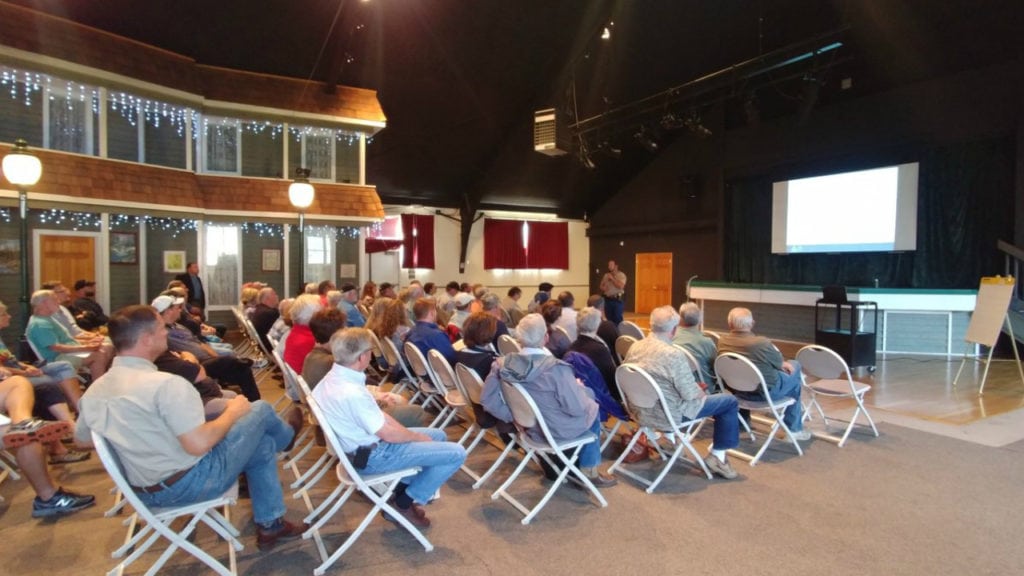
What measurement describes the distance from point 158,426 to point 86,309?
621 centimetres

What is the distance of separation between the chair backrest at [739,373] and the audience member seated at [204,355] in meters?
3.97

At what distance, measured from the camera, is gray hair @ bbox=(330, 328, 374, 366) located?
261cm

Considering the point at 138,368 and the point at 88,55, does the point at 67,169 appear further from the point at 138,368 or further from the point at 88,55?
the point at 138,368

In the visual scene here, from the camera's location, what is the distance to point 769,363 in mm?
3914

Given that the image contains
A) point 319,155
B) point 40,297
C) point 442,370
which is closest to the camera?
point 442,370

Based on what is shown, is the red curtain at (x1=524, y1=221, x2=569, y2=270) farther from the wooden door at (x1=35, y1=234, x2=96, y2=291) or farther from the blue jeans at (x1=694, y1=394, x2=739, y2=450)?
the blue jeans at (x1=694, y1=394, x2=739, y2=450)

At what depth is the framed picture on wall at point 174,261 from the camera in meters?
9.45

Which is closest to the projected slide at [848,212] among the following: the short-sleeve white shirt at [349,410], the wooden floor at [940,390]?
the wooden floor at [940,390]

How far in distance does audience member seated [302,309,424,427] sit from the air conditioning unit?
23.6 ft

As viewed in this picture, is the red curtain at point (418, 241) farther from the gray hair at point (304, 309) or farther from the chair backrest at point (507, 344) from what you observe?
the gray hair at point (304, 309)

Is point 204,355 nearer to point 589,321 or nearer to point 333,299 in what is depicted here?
point 333,299

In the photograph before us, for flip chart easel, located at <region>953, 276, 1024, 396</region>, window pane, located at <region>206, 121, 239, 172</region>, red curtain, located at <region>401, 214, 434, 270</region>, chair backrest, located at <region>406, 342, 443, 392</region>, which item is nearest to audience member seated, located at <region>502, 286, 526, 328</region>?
chair backrest, located at <region>406, 342, 443, 392</region>

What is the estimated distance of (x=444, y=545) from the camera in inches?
107

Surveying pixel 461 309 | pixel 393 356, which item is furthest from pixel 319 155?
pixel 393 356
